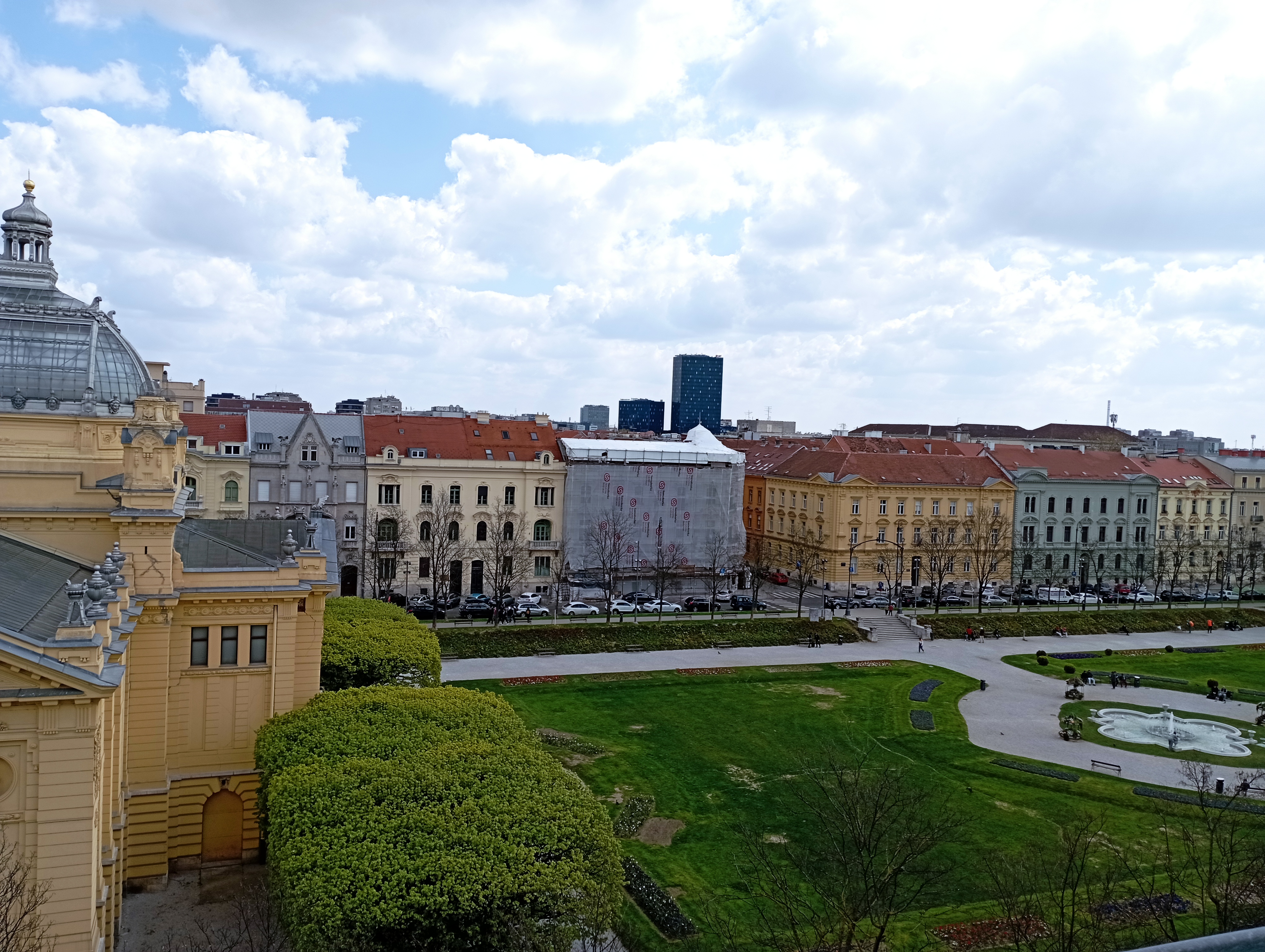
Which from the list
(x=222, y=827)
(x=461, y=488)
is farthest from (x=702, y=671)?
(x=222, y=827)

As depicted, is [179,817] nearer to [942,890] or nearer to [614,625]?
[942,890]

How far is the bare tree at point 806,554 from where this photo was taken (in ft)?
282

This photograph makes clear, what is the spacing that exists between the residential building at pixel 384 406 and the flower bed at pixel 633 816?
98490 mm

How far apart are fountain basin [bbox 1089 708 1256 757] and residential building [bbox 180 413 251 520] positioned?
186 feet

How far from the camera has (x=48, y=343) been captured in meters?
31.1

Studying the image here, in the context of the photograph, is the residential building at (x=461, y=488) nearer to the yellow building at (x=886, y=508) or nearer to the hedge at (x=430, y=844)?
the yellow building at (x=886, y=508)

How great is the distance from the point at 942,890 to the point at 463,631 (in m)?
37.5

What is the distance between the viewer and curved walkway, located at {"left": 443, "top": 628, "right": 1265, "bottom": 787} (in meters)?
41.5

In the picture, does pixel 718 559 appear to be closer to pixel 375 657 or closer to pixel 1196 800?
pixel 375 657

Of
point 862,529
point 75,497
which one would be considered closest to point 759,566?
point 862,529

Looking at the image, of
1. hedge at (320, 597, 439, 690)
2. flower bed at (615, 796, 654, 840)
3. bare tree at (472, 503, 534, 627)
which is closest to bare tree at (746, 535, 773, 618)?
bare tree at (472, 503, 534, 627)

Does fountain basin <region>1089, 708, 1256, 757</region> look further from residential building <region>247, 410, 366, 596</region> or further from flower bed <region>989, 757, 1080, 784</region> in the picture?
residential building <region>247, 410, 366, 596</region>

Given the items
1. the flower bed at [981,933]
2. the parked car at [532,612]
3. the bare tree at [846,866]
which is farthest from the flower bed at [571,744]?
the parked car at [532,612]

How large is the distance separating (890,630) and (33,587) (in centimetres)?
5673
